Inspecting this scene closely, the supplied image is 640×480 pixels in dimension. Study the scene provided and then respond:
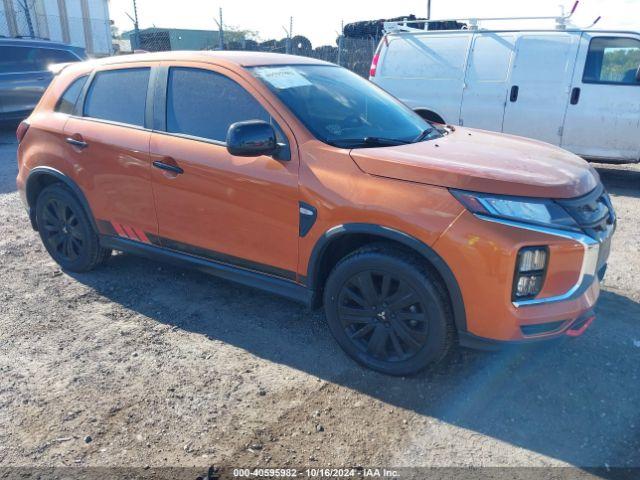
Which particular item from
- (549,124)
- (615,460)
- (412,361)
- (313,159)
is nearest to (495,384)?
(412,361)

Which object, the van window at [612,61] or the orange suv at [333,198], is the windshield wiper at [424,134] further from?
the van window at [612,61]

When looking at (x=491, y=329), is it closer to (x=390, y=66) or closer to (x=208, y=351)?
(x=208, y=351)

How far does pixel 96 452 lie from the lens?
2666mm

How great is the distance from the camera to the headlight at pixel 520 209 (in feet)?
9.03

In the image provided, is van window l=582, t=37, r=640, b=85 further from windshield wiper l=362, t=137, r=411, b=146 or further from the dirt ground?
windshield wiper l=362, t=137, r=411, b=146

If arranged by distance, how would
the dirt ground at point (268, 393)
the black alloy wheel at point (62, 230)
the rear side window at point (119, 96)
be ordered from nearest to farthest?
the dirt ground at point (268, 393) < the rear side window at point (119, 96) < the black alloy wheel at point (62, 230)

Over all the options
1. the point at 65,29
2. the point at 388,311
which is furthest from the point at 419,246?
the point at 65,29

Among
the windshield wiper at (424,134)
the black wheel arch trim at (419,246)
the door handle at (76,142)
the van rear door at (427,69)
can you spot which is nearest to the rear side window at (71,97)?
the door handle at (76,142)

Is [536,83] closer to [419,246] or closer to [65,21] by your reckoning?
[419,246]

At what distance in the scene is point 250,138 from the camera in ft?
10.4

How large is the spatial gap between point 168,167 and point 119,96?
2.92 ft

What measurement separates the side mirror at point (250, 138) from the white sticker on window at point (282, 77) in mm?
456

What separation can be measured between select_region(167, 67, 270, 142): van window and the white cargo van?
5.32m

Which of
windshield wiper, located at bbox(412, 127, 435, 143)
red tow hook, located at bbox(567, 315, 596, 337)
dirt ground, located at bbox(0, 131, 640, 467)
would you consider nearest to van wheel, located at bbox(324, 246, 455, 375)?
dirt ground, located at bbox(0, 131, 640, 467)
